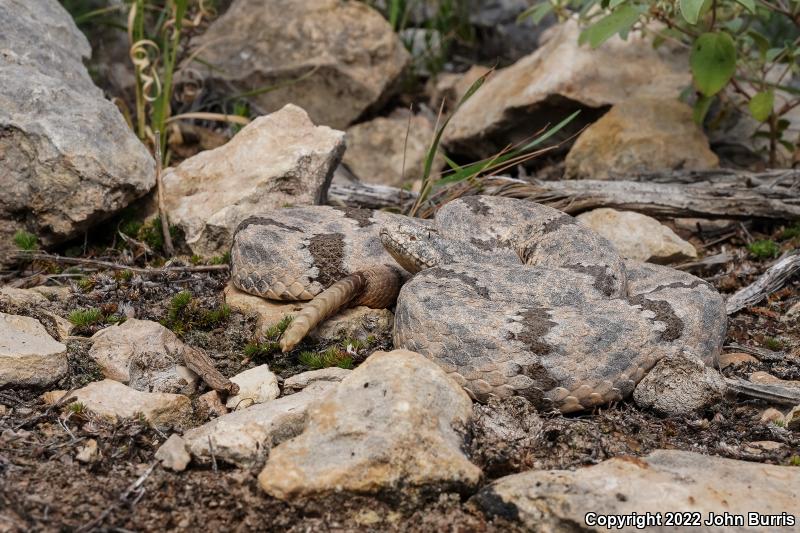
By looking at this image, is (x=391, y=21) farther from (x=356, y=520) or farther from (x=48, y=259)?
(x=356, y=520)

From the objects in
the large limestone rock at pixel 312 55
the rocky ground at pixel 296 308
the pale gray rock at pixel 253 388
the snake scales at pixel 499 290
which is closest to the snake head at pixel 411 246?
the snake scales at pixel 499 290

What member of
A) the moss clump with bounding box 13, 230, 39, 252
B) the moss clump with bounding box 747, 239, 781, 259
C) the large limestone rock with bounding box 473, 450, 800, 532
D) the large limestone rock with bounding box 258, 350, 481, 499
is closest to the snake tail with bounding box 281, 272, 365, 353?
the large limestone rock with bounding box 258, 350, 481, 499

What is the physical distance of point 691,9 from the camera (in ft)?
18.4

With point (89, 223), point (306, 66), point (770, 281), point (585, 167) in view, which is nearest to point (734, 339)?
point (770, 281)

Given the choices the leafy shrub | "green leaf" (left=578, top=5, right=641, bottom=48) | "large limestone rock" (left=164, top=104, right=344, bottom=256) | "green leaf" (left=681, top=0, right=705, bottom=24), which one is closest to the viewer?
"green leaf" (left=681, top=0, right=705, bottom=24)

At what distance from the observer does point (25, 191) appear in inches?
233

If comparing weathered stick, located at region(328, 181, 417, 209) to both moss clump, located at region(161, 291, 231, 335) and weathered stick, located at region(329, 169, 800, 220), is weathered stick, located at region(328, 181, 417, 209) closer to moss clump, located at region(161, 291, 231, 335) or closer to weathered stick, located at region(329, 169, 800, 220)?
weathered stick, located at region(329, 169, 800, 220)

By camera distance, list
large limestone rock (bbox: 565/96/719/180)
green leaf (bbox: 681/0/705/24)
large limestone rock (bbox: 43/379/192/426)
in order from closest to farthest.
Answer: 1. large limestone rock (bbox: 43/379/192/426)
2. green leaf (bbox: 681/0/705/24)
3. large limestone rock (bbox: 565/96/719/180)

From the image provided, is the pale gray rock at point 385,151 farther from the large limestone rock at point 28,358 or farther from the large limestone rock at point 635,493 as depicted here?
the large limestone rock at point 635,493

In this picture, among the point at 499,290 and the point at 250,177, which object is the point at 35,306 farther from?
the point at 499,290

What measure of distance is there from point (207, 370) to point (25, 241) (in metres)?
2.07

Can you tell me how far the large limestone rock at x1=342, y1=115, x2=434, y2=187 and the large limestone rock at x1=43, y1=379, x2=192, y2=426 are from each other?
512 centimetres

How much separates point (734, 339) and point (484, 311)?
6.41ft

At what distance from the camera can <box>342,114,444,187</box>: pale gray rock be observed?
934 cm
